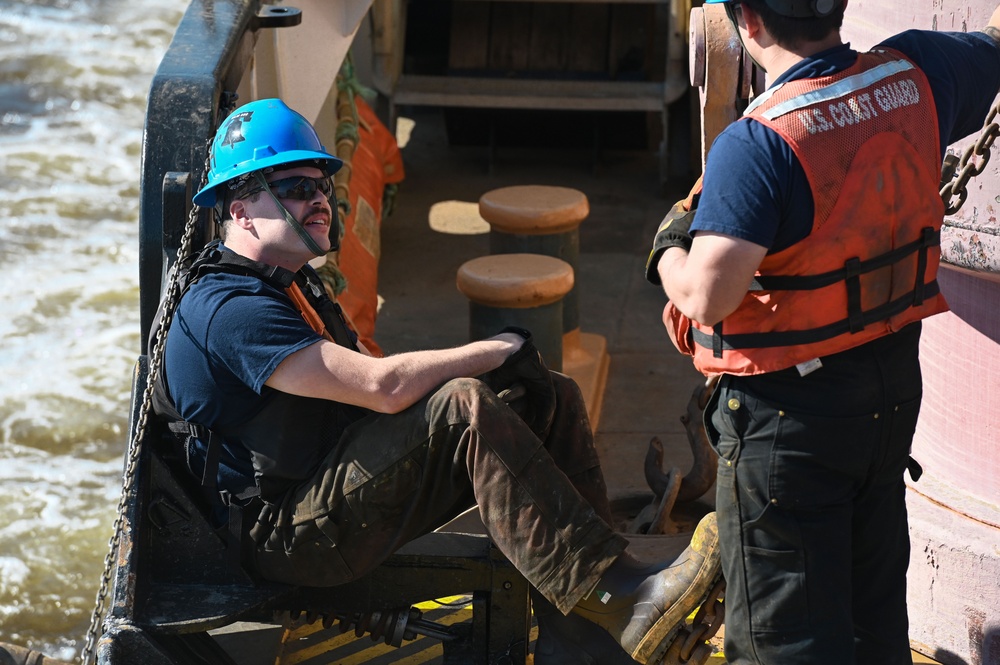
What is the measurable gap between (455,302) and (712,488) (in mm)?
2165

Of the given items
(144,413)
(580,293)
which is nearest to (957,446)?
(144,413)

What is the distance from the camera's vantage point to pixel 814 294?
7.39 ft

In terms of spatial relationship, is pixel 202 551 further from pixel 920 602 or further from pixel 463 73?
pixel 463 73

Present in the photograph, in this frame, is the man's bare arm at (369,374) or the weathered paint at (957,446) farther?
the weathered paint at (957,446)

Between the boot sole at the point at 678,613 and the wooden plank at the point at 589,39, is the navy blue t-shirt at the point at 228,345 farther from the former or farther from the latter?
the wooden plank at the point at 589,39

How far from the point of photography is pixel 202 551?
2828 mm

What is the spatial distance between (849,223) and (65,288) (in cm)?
559

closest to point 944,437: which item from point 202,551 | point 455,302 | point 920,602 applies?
point 920,602

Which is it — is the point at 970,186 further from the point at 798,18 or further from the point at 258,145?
the point at 258,145

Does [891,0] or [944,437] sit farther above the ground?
[891,0]

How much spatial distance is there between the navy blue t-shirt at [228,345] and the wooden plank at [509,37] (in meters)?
5.38

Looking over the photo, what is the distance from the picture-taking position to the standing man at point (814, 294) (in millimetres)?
2188

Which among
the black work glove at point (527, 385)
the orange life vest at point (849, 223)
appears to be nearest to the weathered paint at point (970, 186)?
the orange life vest at point (849, 223)

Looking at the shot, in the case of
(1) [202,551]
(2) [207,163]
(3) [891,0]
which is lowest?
(1) [202,551]
